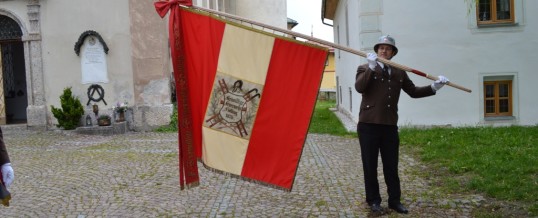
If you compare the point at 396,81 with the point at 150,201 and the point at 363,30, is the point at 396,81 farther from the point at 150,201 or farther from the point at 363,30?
the point at 363,30

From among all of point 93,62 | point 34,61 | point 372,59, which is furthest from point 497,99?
point 34,61

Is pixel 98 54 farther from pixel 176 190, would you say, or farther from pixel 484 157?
pixel 484 157

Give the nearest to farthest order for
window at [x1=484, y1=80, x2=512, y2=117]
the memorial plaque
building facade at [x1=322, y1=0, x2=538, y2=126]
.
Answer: building facade at [x1=322, y1=0, x2=538, y2=126], window at [x1=484, y1=80, x2=512, y2=117], the memorial plaque

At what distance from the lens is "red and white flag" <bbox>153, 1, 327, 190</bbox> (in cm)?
529

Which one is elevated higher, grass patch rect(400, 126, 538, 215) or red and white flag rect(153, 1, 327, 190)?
red and white flag rect(153, 1, 327, 190)

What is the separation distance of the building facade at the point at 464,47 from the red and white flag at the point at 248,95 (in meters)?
7.89

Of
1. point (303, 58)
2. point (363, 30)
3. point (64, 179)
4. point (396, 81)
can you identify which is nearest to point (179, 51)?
point (303, 58)

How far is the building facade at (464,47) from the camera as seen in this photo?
12.7 meters

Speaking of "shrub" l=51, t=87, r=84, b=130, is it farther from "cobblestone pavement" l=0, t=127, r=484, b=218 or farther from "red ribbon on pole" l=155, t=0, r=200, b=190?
"red ribbon on pole" l=155, t=0, r=200, b=190

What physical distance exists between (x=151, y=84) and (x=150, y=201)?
29.1 feet

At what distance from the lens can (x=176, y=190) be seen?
7.34 meters

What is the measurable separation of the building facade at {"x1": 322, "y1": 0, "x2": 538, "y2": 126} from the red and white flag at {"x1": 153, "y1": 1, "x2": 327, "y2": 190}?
789cm

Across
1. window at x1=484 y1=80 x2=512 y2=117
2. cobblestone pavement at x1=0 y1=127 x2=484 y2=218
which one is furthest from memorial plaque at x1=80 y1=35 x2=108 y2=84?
window at x1=484 y1=80 x2=512 y2=117

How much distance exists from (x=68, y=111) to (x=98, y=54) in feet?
5.45
